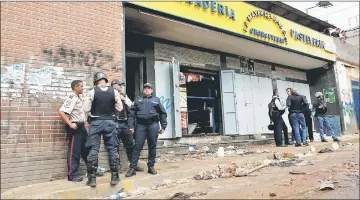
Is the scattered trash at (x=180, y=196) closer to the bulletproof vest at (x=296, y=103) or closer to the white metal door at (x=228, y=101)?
the bulletproof vest at (x=296, y=103)

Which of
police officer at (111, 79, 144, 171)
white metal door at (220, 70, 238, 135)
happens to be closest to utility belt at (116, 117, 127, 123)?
police officer at (111, 79, 144, 171)

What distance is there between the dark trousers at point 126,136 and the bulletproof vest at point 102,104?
86 cm

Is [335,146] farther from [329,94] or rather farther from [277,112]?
[329,94]

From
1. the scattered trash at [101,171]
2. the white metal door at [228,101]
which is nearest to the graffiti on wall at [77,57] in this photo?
the scattered trash at [101,171]

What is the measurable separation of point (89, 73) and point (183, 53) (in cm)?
444

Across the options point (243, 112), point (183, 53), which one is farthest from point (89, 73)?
point (243, 112)

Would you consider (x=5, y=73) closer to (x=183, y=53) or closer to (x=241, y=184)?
(x=241, y=184)

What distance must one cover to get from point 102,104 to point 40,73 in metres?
1.39

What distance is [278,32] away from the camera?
1123 cm

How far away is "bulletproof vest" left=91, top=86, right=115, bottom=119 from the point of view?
4.51m

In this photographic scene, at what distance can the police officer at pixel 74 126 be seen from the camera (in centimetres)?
475

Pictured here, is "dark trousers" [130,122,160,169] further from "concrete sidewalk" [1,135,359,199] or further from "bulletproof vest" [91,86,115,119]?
"bulletproof vest" [91,86,115,119]

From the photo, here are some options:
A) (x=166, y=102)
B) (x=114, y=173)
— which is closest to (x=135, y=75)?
(x=166, y=102)

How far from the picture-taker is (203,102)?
10812mm
